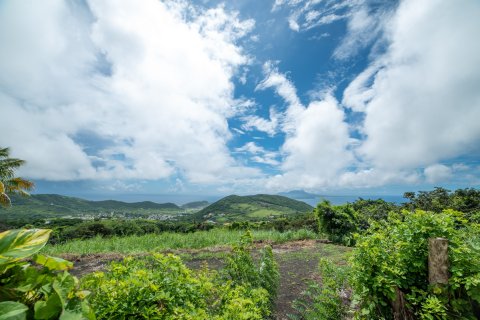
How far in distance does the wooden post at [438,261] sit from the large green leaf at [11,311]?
418 centimetres

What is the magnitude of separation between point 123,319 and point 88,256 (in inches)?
394

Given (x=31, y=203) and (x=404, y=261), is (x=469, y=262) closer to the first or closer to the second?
(x=404, y=261)

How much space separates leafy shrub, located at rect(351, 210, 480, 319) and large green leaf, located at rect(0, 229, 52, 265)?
3.71 meters

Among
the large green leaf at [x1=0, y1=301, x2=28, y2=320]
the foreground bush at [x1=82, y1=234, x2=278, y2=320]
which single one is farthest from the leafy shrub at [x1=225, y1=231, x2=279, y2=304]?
the large green leaf at [x1=0, y1=301, x2=28, y2=320]

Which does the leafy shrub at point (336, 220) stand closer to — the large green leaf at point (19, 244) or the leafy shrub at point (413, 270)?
the leafy shrub at point (413, 270)

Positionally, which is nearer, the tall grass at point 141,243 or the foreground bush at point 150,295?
the foreground bush at point 150,295

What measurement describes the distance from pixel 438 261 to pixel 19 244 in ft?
14.1

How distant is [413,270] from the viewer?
354cm

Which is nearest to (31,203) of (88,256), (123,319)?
(88,256)

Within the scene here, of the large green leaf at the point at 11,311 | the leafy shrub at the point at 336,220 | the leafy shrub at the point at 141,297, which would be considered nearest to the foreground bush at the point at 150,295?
the leafy shrub at the point at 141,297

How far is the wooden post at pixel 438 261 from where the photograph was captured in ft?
10.6

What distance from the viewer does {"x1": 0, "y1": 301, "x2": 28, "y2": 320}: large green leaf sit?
903 millimetres

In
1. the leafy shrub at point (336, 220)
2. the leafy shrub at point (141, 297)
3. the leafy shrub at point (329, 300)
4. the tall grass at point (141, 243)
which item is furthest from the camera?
the leafy shrub at point (336, 220)

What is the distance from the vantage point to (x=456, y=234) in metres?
3.49
